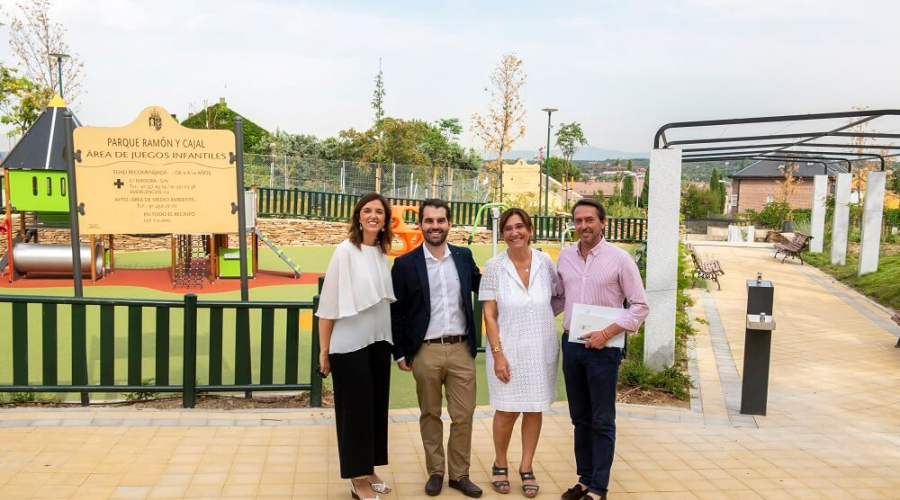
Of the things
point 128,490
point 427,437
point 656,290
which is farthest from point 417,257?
point 656,290

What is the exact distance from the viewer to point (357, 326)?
12.1 feet

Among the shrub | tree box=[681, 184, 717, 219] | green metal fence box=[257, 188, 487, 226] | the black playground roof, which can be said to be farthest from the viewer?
tree box=[681, 184, 717, 219]

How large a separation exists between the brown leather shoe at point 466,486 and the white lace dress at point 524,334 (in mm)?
438

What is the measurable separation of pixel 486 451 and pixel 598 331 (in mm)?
1355

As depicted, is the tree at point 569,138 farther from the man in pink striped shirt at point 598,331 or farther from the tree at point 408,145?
the man in pink striped shirt at point 598,331

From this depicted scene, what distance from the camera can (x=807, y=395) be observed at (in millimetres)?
6438

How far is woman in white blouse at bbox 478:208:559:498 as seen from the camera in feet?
12.5

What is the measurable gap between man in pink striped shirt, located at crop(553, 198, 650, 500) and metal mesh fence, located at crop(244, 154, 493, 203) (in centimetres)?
2115

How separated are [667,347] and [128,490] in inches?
181

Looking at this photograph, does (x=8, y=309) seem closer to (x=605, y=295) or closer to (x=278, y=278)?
(x=278, y=278)

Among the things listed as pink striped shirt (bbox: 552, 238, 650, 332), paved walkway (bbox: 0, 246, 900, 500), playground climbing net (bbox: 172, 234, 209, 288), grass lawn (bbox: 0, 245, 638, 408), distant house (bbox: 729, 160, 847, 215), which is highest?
distant house (bbox: 729, 160, 847, 215)

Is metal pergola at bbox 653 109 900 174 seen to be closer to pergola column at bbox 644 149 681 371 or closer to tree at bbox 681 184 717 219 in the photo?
pergola column at bbox 644 149 681 371

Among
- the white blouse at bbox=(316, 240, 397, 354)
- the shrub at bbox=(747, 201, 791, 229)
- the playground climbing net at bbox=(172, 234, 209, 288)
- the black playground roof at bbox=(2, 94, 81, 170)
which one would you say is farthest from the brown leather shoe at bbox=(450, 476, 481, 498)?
the shrub at bbox=(747, 201, 791, 229)

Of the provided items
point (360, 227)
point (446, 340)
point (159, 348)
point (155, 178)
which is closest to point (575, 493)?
point (446, 340)
